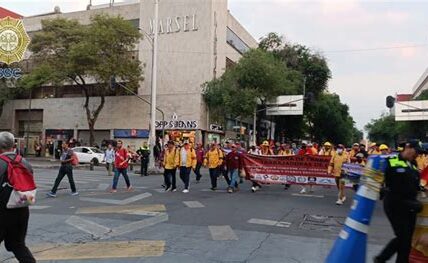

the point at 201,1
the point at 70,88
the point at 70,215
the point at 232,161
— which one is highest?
the point at 201,1

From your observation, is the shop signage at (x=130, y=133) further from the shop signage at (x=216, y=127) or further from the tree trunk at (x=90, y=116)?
the shop signage at (x=216, y=127)

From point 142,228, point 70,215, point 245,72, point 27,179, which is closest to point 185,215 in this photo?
point 142,228

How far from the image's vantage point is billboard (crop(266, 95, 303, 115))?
45.8m

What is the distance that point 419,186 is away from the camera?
19.8 feet

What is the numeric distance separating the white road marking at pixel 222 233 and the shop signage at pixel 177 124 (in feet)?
108

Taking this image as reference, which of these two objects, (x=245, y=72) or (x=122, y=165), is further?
(x=245, y=72)

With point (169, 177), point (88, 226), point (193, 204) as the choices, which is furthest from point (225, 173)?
point (88, 226)

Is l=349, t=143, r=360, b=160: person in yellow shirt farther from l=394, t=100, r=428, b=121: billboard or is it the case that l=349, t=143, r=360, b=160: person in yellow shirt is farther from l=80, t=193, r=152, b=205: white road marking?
l=394, t=100, r=428, b=121: billboard

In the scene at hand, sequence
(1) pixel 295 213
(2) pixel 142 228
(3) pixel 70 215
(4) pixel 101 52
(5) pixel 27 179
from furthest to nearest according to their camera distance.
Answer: (4) pixel 101 52
(1) pixel 295 213
(3) pixel 70 215
(2) pixel 142 228
(5) pixel 27 179

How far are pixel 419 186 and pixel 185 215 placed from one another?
242 inches

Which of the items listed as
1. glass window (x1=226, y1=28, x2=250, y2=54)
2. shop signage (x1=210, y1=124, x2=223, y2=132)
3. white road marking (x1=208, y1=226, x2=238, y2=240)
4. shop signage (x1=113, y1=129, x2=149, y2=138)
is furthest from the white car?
white road marking (x1=208, y1=226, x2=238, y2=240)

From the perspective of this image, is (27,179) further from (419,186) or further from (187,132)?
(187,132)

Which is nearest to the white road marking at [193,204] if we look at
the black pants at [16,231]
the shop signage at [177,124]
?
the black pants at [16,231]

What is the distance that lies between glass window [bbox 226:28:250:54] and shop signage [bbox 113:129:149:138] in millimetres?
11935
